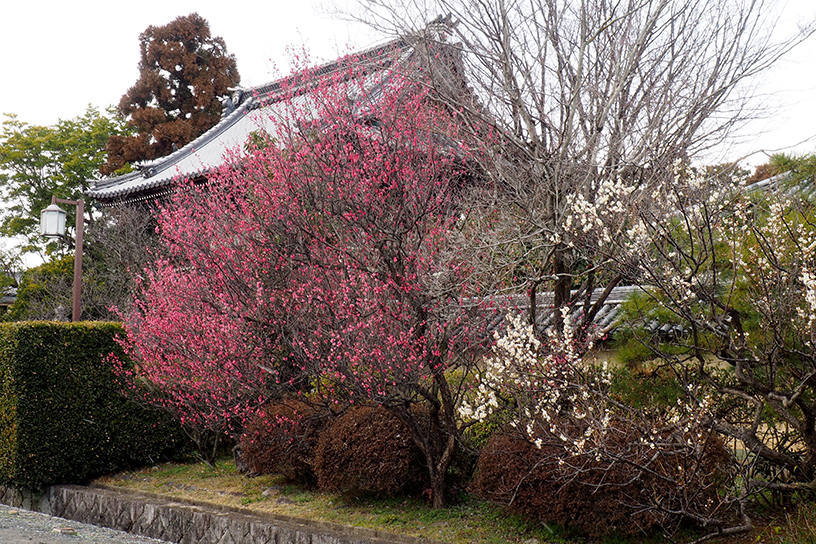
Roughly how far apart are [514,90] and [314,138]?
210cm

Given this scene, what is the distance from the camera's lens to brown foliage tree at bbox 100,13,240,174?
2336cm

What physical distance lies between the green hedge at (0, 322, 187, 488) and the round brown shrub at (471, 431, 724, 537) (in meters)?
6.11

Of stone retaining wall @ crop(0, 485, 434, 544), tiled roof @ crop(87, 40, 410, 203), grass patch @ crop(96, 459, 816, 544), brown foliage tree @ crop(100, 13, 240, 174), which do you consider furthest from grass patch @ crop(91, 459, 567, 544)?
brown foliage tree @ crop(100, 13, 240, 174)

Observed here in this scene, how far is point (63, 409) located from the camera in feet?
28.1

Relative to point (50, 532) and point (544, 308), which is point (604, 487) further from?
point (50, 532)

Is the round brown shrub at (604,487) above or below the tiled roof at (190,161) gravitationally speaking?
below

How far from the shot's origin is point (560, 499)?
4938 mm

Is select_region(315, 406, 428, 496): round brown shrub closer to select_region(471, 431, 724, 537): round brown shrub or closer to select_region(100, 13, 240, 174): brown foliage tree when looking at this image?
select_region(471, 431, 724, 537): round brown shrub

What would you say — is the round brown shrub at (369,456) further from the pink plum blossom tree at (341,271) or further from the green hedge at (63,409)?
the green hedge at (63,409)

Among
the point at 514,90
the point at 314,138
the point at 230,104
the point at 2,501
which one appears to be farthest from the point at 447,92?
the point at 230,104

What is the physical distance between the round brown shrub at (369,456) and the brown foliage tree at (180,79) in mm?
19087

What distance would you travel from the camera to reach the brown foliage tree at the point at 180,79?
76.6 ft

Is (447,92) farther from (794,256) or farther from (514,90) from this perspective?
(794,256)

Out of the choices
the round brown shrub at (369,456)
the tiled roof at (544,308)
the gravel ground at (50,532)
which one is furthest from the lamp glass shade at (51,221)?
the tiled roof at (544,308)
